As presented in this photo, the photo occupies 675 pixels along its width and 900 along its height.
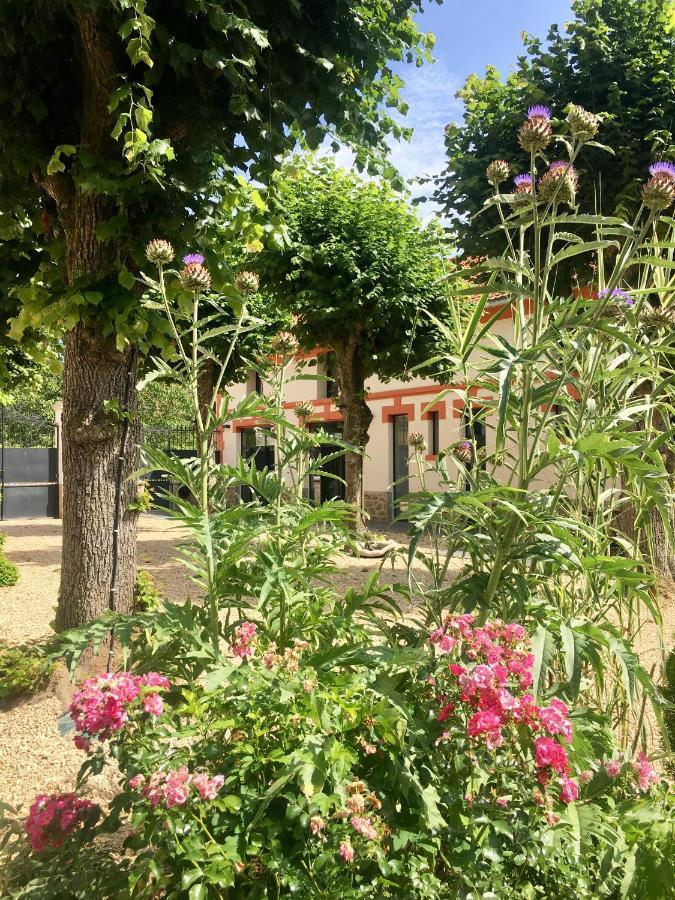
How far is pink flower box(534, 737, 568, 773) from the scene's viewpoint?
131cm

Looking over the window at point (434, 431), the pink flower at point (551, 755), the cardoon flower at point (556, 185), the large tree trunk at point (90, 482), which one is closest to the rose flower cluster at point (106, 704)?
the pink flower at point (551, 755)

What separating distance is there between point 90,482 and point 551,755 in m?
2.92

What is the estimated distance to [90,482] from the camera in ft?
11.7

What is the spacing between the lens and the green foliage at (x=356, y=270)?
8.59 meters

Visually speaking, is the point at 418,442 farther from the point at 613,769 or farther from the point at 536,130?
the point at 613,769

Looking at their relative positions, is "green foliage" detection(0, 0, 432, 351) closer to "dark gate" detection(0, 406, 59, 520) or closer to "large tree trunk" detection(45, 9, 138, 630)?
"large tree trunk" detection(45, 9, 138, 630)

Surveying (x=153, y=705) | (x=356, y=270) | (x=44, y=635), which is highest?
(x=356, y=270)

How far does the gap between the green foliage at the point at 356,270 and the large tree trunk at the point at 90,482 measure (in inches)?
199

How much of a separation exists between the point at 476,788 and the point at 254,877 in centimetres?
54

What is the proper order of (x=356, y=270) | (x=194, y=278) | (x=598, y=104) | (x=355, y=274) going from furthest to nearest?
1. (x=355, y=274)
2. (x=356, y=270)
3. (x=598, y=104)
4. (x=194, y=278)

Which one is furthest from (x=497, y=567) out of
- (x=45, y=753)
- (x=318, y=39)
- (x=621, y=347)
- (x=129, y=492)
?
(x=318, y=39)

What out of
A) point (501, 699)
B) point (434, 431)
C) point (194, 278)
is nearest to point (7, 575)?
point (194, 278)

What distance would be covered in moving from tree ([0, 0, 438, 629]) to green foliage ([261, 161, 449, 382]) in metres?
4.65

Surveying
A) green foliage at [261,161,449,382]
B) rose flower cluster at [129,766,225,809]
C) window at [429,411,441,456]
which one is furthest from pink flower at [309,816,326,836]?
window at [429,411,441,456]
